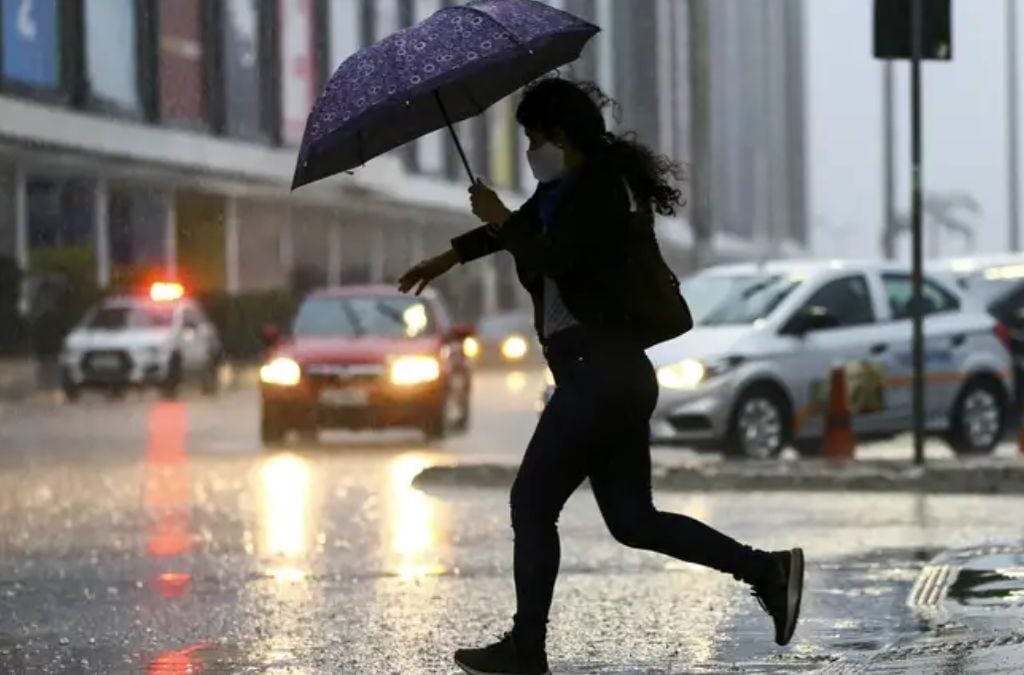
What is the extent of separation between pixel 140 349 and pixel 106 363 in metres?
0.58

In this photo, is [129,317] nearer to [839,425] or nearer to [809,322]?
[809,322]

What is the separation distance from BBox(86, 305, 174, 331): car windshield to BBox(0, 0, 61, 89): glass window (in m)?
13.6

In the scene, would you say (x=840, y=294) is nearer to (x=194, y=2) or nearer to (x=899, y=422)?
(x=899, y=422)

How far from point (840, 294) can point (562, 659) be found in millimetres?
12499

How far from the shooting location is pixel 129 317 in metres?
40.5

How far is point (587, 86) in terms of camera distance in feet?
24.8

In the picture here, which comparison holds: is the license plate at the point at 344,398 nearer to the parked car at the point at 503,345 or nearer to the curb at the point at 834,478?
the curb at the point at 834,478

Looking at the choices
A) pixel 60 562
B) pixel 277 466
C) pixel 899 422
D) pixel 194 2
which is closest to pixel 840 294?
pixel 899 422

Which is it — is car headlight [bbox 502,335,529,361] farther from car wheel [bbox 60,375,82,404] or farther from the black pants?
the black pants

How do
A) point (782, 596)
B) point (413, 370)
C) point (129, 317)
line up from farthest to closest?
point (129, 317) < point (413, 370) < point (782, 596)

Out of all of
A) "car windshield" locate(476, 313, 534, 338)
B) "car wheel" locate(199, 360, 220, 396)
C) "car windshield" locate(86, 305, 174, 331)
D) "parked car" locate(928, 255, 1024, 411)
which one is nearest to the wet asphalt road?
"parked car" locate(928, 255, 1024, 411)

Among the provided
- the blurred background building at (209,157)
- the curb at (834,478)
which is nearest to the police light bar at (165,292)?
the blurred background building at (209,157)

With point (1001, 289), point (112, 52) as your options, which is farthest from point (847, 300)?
point (112, 52)

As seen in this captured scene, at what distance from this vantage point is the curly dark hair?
7.43 metres
